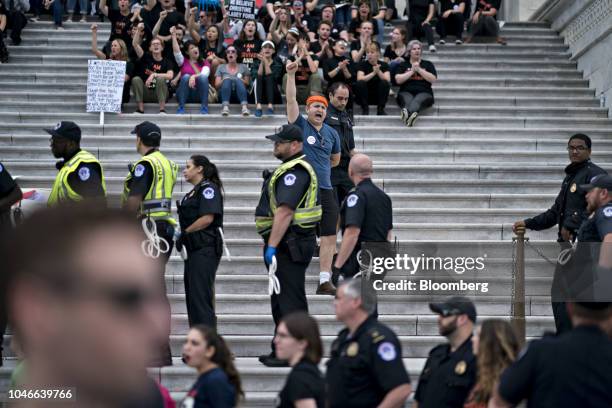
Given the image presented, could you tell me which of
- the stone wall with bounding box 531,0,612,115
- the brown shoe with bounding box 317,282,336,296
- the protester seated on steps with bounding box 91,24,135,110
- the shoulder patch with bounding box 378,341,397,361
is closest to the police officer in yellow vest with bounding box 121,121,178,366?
the brown shoe with bounding box 317,282,336,296

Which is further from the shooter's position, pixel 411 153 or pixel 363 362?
pixel 411 153

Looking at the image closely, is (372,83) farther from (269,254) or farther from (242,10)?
(269,254)

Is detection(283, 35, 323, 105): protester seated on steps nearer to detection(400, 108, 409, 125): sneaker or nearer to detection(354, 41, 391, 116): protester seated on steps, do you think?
detection(354, 41, 391, 116): protester seated on steps

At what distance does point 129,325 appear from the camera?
1.62 m

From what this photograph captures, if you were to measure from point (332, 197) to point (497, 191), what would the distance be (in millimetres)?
3848

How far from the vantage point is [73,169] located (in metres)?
9.64

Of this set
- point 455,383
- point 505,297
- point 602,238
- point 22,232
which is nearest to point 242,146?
point 505,297

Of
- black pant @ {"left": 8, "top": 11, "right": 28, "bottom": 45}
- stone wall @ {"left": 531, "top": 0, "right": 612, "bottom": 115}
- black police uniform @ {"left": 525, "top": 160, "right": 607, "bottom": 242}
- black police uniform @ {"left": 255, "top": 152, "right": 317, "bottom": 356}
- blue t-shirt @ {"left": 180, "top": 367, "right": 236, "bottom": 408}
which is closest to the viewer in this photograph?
blue t-shirt @ {"left": 180, "top": 367, "right": 236, "bottom": 408}

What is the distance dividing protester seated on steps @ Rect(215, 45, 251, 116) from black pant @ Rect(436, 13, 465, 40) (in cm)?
432

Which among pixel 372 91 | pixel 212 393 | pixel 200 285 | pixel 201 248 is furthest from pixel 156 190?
pixel 372 91

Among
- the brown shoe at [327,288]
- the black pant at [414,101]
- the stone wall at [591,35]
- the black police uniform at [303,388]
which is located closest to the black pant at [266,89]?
the black pant at [414,101]

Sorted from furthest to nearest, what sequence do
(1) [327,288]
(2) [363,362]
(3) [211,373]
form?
1. (1) [327,288]
2. (2) [363,362]
3. (3) [211,373]

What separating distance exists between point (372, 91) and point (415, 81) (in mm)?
642

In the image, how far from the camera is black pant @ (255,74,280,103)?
1616 centimetres
